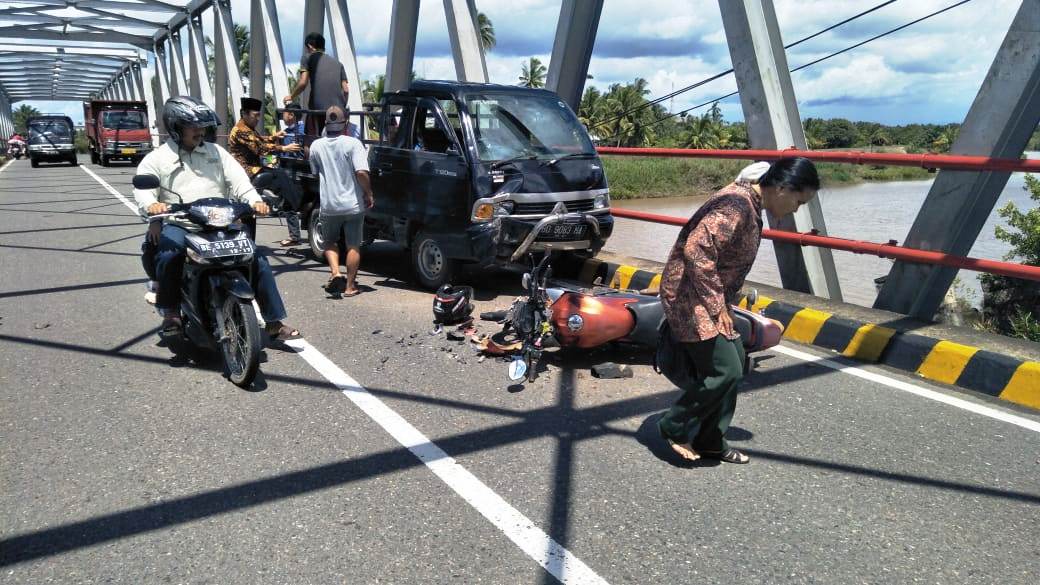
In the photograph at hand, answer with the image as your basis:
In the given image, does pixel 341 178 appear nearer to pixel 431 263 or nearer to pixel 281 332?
pixel 431 263

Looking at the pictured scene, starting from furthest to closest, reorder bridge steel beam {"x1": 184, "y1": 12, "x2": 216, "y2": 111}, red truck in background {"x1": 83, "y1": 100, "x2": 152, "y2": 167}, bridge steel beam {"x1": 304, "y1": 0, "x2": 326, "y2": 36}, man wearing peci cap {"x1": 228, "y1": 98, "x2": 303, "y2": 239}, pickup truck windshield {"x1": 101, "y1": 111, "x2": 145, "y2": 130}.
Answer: pickup truck windshield {"x1": 101, "y1": 111, "x2": 145, "y2": 130}
red truck in background {"x1": 83, "y1": 100, "x2": 152, "y2": 167}
bridge steel beam {"x1": 184, "y1": 12, "x2": 216, "y2": 111}
bridge steel beam {"x1": 304, "y1": 0, "x2": 326, "y2": 36}
man wearing peci cap {"x1": 228, "y1": 98, "x2": 303, "y2": 239}

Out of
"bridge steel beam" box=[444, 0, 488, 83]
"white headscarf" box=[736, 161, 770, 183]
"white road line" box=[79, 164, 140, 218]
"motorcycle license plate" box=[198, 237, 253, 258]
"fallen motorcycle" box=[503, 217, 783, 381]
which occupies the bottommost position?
"white road line" box=[79, 164, 140, 218]

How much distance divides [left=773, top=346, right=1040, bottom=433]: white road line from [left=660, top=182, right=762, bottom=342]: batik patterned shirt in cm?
201

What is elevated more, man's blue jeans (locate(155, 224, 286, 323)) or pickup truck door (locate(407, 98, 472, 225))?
pickup truck door (locate(407, 98, 472, 225))

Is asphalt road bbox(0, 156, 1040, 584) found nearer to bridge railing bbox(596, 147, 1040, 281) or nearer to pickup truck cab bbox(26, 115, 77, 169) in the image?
bridge railing bbox(596, 147, 1040, 281)

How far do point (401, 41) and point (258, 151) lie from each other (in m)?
4.45

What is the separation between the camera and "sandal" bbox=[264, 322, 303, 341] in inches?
233

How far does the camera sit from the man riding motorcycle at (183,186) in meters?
5.32

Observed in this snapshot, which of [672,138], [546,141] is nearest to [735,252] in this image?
[546,141]

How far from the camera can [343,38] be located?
16.0 meters

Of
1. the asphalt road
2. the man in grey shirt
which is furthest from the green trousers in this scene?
the man in grey shirt

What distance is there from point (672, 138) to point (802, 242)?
69.8 metres

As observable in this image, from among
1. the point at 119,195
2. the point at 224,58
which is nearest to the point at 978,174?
the point at 119,195

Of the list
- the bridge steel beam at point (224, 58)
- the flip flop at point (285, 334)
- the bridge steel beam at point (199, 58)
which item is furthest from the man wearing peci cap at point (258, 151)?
the bridge steel beam at point (199, 58)
